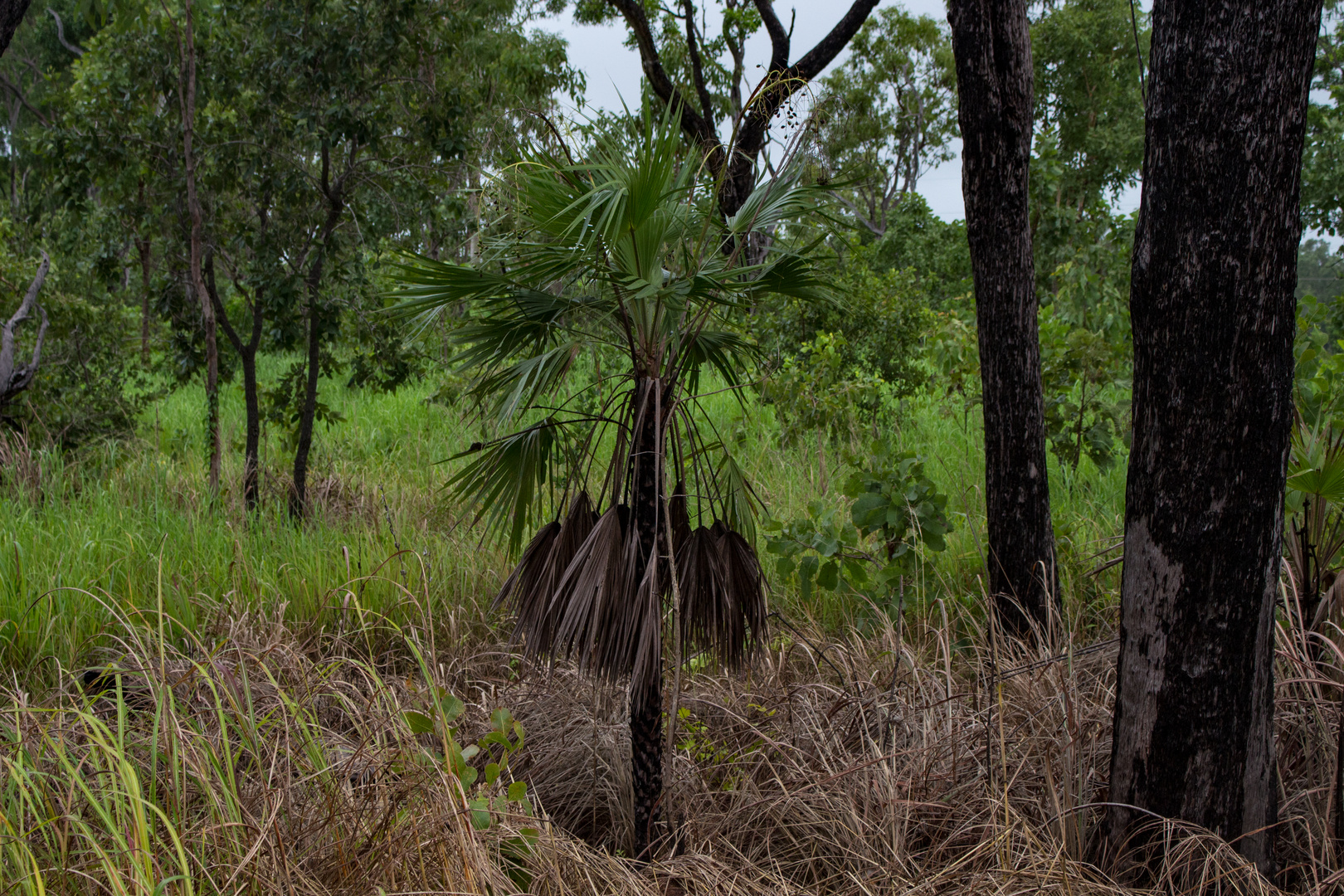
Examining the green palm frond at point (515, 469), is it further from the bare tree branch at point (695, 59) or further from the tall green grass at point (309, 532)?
the bare tree branch at point (695, 59)

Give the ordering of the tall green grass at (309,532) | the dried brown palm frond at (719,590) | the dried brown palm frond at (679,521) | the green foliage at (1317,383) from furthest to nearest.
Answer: the tall green grass at (309,532)
the green foliage at (1317,383)
the dried brown palm frond at (679,521)
the dried brown palm frond at (719,590)

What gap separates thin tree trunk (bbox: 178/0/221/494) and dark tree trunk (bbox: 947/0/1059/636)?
4573mm

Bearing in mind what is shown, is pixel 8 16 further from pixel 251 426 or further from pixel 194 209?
pixel 251 426

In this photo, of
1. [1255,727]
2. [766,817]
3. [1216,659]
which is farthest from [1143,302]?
[766,817]

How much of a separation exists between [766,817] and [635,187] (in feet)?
6.01

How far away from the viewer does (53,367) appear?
24.4 ft

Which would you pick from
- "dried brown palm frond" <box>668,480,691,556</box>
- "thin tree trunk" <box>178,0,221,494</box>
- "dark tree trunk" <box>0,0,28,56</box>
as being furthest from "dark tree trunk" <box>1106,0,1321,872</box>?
"thin tree trunk" <box>178,0,221,494</box>

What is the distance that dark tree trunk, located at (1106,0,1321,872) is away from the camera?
2012 mm

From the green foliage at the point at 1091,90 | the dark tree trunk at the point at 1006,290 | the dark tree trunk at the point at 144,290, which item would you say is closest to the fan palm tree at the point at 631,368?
the dark tree trunk at the point at 1006,290

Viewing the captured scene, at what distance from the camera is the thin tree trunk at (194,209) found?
575 cm

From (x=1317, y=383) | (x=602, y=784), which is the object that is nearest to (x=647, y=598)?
(x=602, y=784)

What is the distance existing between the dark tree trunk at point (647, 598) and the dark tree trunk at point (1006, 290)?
65.7 inches

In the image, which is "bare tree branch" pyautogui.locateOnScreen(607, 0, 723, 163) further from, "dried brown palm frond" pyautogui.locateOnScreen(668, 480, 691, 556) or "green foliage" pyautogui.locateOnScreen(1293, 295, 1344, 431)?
"dried brown palm frond" pyautogui.locateOnScreen(668, 480, 691, 556)

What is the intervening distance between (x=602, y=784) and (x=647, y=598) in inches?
42.4
